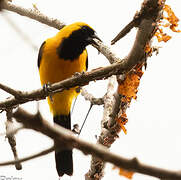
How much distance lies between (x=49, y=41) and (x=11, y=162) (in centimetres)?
246

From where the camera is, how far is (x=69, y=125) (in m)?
3.06

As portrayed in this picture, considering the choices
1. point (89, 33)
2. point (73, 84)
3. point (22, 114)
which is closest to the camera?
point (22, 114)

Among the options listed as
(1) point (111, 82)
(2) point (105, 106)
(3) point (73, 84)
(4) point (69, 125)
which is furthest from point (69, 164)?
(3) point (73, 84)

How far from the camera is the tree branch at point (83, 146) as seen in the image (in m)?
0.35

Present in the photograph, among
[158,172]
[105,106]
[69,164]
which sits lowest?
[69,164]

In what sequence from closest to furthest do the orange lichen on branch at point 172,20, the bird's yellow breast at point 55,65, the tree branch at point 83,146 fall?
the tree branch at point 83,146, the orange lichen on branch at point 172,20, the bird's yellow breast at point 55,65

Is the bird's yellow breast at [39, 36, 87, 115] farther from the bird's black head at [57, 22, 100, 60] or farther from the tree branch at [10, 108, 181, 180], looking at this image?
the tree branch at [10, 108, 181, 180]

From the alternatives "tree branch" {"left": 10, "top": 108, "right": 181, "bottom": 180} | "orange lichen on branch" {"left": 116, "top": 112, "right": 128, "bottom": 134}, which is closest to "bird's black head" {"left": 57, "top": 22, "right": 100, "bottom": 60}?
"orange lichen on branch" {"left": 116, "top": 112, "right": 128, "bottom": 134}

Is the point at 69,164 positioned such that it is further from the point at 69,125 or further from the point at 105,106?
the point at 105,106

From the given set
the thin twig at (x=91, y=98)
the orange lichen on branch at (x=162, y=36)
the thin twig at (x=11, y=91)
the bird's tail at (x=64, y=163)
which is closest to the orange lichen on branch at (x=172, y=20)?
the orange lichen on branch at (x=162, y=36)

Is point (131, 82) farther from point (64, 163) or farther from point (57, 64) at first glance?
point (64, 163)

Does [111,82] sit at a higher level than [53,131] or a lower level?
lower

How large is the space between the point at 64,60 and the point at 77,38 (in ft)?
0.98

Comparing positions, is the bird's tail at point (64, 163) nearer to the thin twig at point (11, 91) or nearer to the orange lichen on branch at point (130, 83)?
the orange lichen on branch at point (130, 83)
